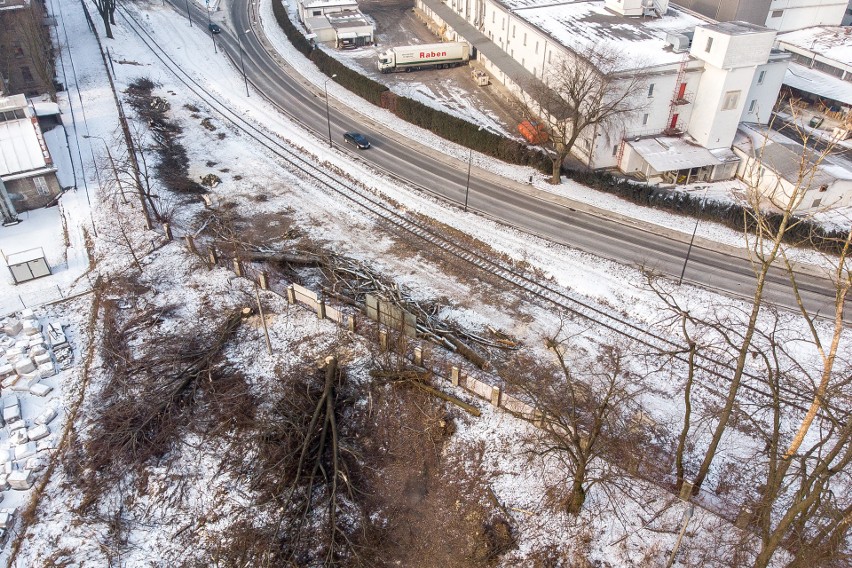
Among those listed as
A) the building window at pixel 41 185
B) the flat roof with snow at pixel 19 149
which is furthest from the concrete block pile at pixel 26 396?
the flat roof with snow at pixel 19 149

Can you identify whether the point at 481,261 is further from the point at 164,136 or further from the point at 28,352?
the point at 164,136

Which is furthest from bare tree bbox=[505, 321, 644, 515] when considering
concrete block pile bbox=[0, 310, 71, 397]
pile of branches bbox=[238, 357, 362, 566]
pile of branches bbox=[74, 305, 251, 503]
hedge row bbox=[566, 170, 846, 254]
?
concrete block pile bbox=[0, 310, 71, 397]

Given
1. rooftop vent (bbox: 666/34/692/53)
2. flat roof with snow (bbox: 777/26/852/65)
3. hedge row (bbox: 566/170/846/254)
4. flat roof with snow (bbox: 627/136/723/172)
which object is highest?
rooftop vent (bbox: 666/34/692/53)

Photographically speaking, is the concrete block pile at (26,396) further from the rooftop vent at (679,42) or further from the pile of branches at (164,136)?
the rooftop vent at (679,42)

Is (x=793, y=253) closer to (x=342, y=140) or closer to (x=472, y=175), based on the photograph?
(x=472, y=175)

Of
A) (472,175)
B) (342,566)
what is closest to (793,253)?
(472,175)

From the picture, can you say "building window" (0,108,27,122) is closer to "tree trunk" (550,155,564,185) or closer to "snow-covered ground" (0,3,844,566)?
"snow-covered ground" (0,3,844,566)

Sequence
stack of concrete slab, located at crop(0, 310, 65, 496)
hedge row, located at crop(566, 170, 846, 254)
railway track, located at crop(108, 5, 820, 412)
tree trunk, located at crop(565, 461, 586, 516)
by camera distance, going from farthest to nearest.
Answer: hedge row, located at crop(566, 170, 846, 254) < railway track, located at crop(108, 5, 820, 412) < stack of concrete slab, located at crop(0, 310, 65, 496) < tree trunk, located at crop(565, 461, 586, 516)

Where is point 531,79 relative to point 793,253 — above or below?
above
